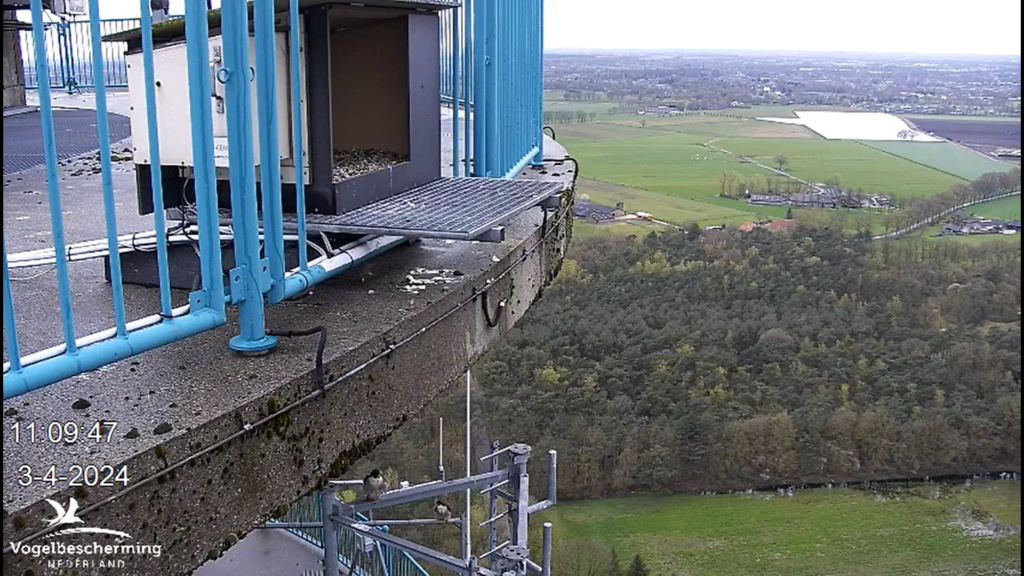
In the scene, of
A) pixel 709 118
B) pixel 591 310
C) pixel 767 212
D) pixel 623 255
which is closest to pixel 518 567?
pixel 591 310

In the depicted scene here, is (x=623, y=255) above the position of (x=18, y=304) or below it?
below

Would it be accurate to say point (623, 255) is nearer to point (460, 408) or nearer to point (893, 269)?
point (893, 269)

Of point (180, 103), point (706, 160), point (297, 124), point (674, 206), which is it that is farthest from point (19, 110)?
point (706, 160)

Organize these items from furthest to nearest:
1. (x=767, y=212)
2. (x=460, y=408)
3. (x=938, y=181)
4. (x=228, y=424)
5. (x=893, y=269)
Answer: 1. (x=767, y=212)
2. (x=893, y=269)
3. (x=460, y=408)
4. (x=938, y=181)
5. (x=228, y=424)

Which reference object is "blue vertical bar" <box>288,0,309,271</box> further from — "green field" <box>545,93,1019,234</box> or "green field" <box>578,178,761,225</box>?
"green field" <box>578,178,761,225</box>

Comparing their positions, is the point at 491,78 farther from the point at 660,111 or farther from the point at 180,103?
the point at 660,111

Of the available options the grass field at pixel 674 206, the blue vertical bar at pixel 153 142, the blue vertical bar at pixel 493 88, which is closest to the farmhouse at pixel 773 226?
the grass field at pixel 674 206

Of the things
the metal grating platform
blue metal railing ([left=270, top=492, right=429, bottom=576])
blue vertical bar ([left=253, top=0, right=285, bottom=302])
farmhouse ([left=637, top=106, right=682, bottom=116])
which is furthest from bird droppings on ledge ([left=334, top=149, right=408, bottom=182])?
farmhouse ([left=637, top=106, right=682, bottom=116])

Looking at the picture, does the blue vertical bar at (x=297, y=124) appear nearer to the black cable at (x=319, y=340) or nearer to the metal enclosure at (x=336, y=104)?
the metal enclosure at (x=336, y=104)
